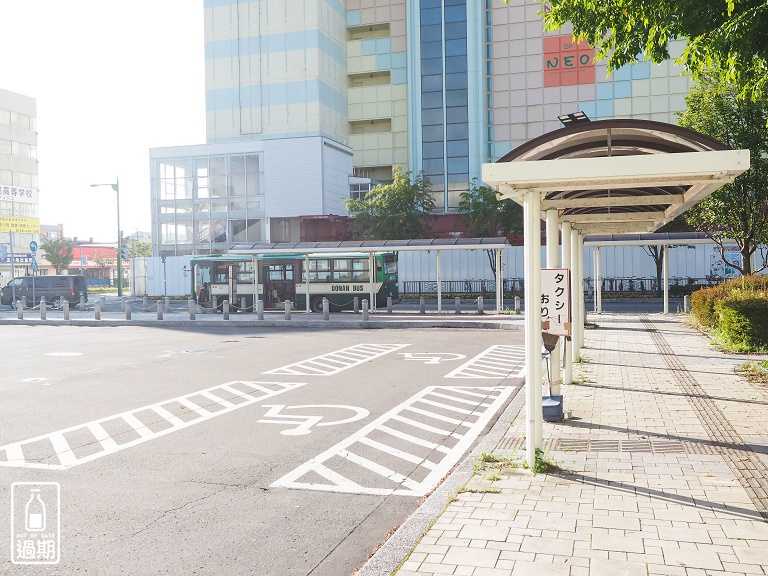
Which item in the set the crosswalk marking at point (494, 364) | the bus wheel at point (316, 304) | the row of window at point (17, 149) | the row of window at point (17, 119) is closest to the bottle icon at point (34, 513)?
the crosswalk marking at point (494, 364)

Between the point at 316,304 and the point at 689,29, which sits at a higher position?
the point at 689,29

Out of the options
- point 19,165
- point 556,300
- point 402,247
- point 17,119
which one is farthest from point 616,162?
point 17,119

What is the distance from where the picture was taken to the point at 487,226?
43.2 meters

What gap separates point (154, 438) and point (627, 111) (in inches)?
2133

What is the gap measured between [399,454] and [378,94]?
56.4 m

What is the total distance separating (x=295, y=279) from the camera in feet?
108

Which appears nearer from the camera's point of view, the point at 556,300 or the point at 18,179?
the point at 556,300

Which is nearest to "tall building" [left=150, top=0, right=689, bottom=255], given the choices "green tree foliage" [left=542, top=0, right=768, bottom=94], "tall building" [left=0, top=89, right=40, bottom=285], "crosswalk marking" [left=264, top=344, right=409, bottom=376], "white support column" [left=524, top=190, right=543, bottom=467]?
"tall building" [left=0, top=89, right=40, bottom=285]

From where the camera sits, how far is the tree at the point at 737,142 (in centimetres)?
1980

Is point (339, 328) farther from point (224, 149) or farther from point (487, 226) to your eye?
point (224, 149)

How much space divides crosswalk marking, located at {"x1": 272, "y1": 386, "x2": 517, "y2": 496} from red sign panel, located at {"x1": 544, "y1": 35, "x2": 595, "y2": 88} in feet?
165

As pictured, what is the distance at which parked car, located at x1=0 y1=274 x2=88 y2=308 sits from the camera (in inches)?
1615

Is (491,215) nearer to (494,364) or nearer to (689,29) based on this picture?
(494,364)

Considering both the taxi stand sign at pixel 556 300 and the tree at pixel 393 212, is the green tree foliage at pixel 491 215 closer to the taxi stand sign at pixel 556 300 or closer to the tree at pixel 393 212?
the tree at pixel 393 212
